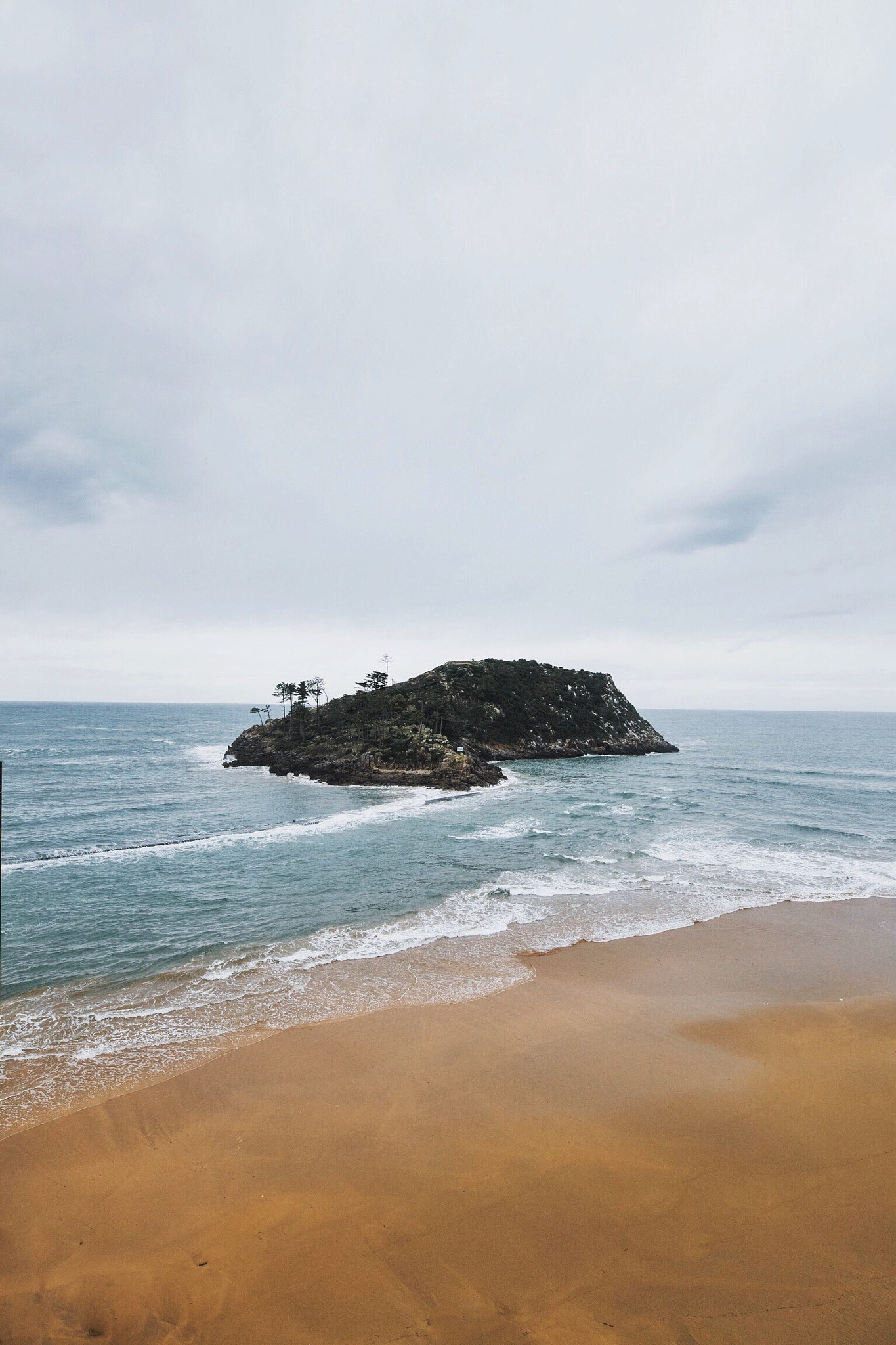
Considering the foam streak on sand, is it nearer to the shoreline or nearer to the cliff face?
the shoreline

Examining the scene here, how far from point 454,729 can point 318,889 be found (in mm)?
44911

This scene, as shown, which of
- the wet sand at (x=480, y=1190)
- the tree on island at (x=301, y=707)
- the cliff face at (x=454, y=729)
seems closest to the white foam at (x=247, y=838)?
the cliff face at (x=454, y=729)

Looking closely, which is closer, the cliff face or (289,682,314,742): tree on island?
the cliff face

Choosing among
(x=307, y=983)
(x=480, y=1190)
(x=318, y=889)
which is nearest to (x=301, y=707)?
(x=318, y=889)

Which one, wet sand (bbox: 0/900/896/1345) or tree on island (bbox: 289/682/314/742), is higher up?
tree on island (bbox: 289/682/314/742)

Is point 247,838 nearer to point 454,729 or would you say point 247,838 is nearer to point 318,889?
point 318,889

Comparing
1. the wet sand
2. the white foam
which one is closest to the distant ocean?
the white foam

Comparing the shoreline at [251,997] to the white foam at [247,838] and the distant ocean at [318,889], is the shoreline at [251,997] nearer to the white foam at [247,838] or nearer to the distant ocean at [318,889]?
the distant ocean at [318,889]

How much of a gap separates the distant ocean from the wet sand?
1851 millimetres

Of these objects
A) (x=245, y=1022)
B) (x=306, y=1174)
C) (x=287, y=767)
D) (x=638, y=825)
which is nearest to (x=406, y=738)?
(x=287, y=767)

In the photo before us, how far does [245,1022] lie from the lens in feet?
40.4

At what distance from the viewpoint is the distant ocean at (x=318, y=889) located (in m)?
12.7

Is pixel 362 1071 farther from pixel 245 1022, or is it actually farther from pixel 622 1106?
pixel 622 1106

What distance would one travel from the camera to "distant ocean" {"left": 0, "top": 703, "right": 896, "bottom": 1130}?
41.5 feet
